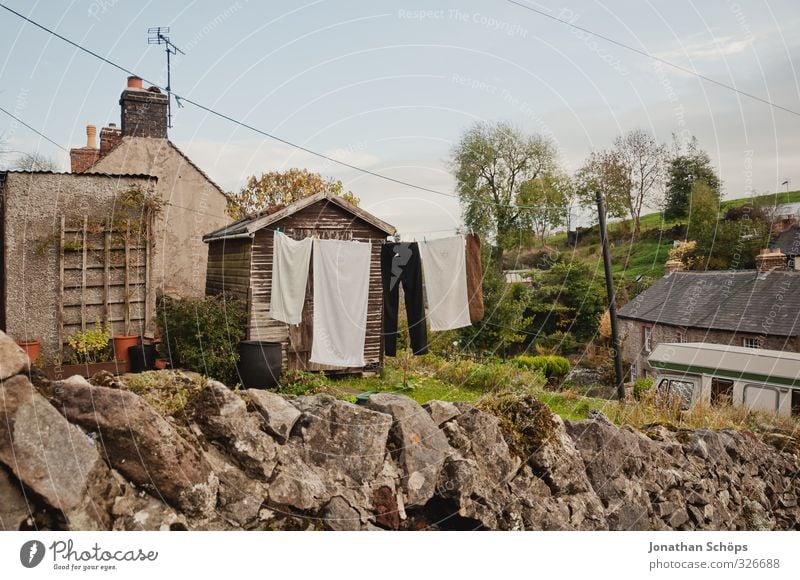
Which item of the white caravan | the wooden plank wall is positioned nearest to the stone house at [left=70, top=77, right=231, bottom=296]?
the wooden plank wall

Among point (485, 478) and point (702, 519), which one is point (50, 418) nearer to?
point (485, 478)

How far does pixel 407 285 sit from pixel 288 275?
1487 millimetres

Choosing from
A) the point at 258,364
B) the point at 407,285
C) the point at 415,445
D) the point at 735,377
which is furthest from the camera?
the point at 258,364

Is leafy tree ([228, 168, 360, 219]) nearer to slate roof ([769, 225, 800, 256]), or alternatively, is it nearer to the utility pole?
the utility pole

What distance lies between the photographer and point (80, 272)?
6.51 metres

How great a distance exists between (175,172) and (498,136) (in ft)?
22.9

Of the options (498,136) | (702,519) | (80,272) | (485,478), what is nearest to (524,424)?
(485,478)

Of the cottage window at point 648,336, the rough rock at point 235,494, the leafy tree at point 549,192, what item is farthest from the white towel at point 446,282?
the cottage window at point 648,336

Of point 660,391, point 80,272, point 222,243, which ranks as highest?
point 222,243

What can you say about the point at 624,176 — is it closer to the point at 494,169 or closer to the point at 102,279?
the point at 494,169

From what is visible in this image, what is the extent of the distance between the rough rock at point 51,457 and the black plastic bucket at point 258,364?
5.16 m

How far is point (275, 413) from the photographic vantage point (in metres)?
2.88

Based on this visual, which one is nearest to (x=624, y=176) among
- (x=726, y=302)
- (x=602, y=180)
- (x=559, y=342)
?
(x=602, y=180)

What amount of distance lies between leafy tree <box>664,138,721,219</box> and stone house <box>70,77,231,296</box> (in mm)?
7599
